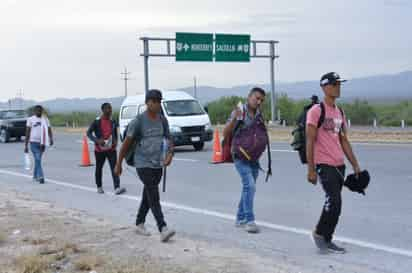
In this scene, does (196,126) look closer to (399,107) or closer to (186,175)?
(186,175)

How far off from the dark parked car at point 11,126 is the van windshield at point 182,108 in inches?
561

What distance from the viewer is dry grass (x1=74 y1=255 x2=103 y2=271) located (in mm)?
7035

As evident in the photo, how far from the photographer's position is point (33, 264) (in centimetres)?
709

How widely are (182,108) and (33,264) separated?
60.6ft

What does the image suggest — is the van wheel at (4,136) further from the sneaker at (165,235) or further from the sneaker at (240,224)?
the sneaker at (165,235)

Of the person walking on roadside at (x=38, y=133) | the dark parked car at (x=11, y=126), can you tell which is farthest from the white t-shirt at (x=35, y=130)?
the dark parked car at (x=11, y=126)

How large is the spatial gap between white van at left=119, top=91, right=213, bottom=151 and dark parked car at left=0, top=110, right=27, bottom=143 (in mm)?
12304

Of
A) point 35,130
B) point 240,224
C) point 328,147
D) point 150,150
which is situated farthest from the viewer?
point 35,130

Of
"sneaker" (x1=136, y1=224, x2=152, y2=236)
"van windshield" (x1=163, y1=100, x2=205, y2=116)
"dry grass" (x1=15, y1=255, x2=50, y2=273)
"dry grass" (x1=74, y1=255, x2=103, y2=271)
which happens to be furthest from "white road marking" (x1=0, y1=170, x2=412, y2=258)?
"van windshield" (x1=163, y1=100, x2=205, y2=116)

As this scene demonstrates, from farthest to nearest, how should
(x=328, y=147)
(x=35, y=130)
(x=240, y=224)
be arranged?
(x=35, y=130), (x=240, y=224), (x=328, y=147)

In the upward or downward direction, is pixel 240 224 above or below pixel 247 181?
below

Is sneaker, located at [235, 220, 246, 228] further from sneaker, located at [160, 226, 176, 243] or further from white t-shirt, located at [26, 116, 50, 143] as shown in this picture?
white t-shirt, located at [26, 116, 50, 143]

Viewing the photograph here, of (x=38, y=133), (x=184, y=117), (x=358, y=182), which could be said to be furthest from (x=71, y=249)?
(x=184, y=117)

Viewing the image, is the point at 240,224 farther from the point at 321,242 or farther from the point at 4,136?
the point at 4,136
